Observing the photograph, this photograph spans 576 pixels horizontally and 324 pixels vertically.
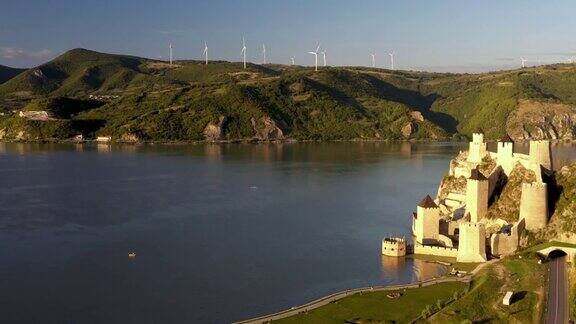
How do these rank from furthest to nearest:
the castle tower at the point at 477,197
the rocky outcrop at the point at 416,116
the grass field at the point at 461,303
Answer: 1. the rocky outcrop at the point at 416,116
2. the castle tower at the point at 477,197
3. the grass field at the point at 461,303

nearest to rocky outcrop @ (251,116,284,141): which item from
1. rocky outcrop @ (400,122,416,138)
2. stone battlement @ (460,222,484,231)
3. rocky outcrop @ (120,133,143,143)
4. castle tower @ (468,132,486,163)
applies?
rocky outcrop @ (120,133,143,143)

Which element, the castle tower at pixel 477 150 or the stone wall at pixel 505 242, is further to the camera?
the castle tower at pixel 477 150

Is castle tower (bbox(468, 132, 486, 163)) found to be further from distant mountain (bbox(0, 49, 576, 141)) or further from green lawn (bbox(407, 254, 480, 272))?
distant mountain (bbox(0, 49, 576, 141))

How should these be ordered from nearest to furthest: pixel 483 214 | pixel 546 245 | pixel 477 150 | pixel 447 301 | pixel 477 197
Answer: pixel 447 301
pixel 546 245
pixel 477 197
pixel 483 214
pixel 477 150

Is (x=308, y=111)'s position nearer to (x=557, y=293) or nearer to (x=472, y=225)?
(x=472, y=225)

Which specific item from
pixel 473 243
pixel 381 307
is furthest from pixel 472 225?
pixel 381 307

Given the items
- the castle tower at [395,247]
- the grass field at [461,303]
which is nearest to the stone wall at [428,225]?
the castle tower at [395,247]

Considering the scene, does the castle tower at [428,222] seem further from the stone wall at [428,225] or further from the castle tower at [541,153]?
the castle tower at [541,153]
